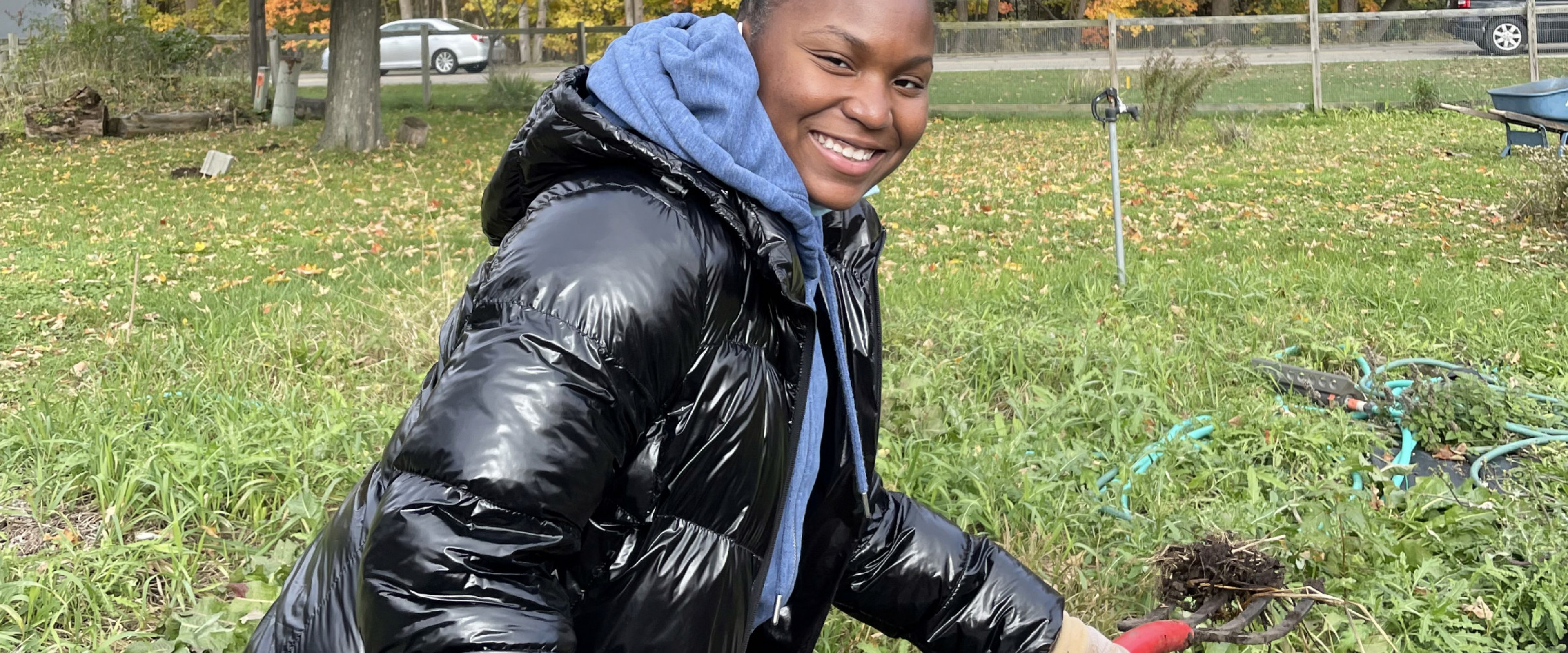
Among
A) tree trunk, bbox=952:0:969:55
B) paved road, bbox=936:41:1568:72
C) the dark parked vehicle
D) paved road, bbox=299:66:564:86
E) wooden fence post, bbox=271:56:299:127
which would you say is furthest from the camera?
tree trunk, bbox=952:0:969:55

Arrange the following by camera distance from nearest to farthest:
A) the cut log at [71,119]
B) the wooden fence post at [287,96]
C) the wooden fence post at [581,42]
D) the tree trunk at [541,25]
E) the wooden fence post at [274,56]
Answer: the cut log at [71,119], the wooden fence post at [287,96], the wooden fence post at [274,56], the wooden fence post at [581,42], the tree trunk at [541,25]

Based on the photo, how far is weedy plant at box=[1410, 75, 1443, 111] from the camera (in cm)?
1623

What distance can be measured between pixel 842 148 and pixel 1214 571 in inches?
55.6

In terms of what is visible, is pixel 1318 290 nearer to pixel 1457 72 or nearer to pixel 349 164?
pixel 349 164

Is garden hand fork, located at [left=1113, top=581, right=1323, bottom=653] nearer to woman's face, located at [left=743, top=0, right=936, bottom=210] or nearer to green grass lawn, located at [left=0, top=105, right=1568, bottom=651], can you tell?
green grass lawn, located at [left=0, top=105, right=1568, bottom=651]

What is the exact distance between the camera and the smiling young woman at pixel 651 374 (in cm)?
120

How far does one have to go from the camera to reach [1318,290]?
613 centimetres

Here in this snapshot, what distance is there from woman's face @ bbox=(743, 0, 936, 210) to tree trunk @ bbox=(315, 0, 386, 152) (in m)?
13.3

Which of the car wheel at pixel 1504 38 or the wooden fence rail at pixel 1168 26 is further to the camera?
the car wheel at pixel 1504 38

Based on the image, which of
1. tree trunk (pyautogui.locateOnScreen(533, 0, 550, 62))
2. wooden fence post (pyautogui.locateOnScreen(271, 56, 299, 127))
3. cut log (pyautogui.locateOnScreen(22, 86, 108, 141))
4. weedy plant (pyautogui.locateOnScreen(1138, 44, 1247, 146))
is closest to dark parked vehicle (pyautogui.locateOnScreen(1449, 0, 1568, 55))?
weedy plant (pyautogui.locateOnScreen(1138, 44, 1247, 146))

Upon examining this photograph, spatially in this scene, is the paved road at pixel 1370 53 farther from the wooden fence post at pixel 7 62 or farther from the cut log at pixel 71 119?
the wooden fence post at pixel 7 62

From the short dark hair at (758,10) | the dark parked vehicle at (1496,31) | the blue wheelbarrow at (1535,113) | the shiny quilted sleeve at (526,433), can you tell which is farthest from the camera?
the dark parked vehicle at (1496,31)

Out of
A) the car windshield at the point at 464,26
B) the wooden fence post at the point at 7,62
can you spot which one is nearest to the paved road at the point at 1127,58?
the car windshield at the point at 464,26

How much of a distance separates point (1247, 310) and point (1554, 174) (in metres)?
3.51
